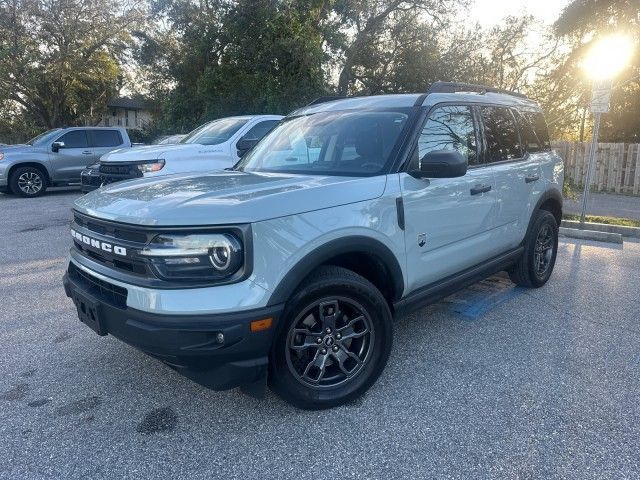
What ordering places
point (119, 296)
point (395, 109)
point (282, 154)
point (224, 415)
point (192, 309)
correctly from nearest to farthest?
point (192, 309)
point (119, 296)
point (224, 415)
point (395, 109)
point (282, 154)

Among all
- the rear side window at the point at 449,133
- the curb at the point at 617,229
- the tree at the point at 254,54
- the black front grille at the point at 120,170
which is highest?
the tree at the point at 254,54

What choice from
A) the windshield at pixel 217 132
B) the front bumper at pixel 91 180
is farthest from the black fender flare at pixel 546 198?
the front bumper at pixel 91 180

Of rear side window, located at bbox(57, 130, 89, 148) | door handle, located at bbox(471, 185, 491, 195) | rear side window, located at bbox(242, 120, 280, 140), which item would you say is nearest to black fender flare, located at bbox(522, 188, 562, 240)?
door handle, located at bbox(471, 185, 491, 195)

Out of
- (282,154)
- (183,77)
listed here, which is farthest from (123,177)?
(183,77)

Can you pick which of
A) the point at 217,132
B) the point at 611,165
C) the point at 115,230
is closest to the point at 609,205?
the point at 611,165

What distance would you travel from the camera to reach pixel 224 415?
113 inches

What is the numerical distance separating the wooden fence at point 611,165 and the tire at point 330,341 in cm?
1507

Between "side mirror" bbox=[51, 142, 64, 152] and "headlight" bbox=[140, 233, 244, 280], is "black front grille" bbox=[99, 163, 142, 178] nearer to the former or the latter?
"side mirror" bbox=[51, 142, 64, 152]

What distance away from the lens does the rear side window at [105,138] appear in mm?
13383

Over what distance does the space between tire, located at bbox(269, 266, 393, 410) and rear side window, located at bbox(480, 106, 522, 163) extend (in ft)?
6.41

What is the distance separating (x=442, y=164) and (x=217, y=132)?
6.19m

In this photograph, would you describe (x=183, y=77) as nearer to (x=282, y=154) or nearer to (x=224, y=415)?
(x=282, y=154)

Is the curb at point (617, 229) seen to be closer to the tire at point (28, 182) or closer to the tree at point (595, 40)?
the tree at point (595, 40)

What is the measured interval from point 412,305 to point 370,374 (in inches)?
23.6
